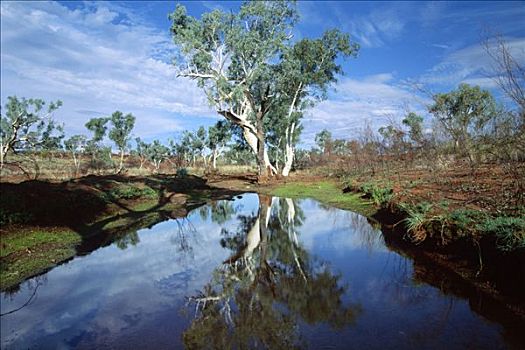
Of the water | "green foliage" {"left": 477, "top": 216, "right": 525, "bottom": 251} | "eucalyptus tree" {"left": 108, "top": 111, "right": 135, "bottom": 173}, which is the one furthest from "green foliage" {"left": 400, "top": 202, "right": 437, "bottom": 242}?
"eucalyptus tree" {"left": 108, "top": 111, "right": 135, "bottom": 173}

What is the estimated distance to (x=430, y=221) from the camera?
852 centimetres

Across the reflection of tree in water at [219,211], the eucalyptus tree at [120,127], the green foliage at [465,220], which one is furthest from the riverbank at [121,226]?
the eucalyptus tree at [120,127]

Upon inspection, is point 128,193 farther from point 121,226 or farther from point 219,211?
point 121,226

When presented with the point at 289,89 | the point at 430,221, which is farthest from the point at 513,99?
the point at 289,89

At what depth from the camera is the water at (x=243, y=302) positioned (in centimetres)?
500

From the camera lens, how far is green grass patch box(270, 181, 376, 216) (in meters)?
15.8

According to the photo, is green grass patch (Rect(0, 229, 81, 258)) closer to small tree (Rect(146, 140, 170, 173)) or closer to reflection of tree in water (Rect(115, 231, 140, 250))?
reflection of tree in water (Rect(115, 231, 140, 250))

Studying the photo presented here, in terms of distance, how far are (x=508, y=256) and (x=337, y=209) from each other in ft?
36.3

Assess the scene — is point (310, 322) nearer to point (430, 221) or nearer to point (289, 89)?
point (430, 221)

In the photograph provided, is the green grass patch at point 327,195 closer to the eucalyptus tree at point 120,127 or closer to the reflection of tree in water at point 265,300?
the reflection of tree in water at point 265,300

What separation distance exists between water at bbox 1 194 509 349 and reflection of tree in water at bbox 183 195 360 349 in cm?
2

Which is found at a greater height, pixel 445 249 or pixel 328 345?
pixel 445 249

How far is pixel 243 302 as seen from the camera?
631 centimetres

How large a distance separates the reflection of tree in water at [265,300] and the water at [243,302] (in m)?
0.02
